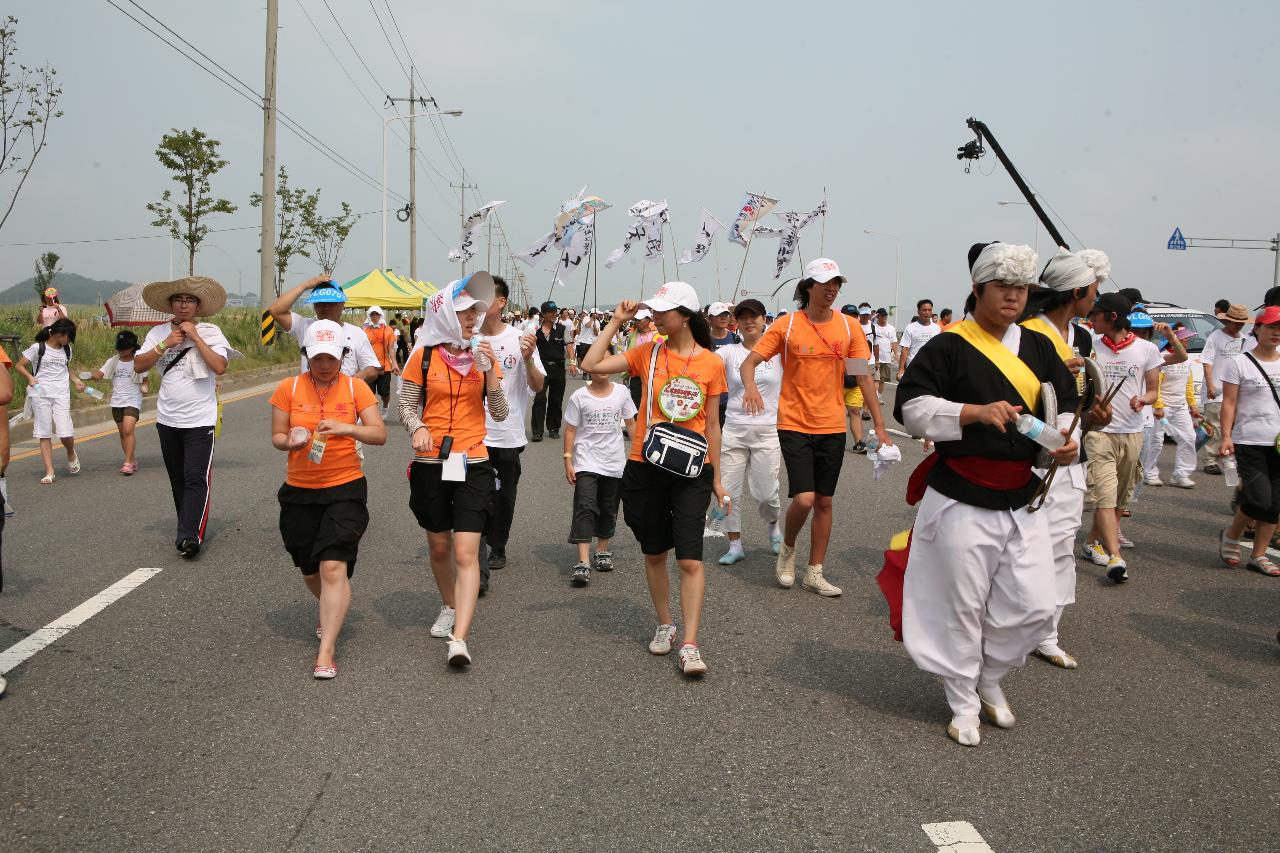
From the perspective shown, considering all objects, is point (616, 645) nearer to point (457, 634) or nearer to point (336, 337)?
point (457, 634)

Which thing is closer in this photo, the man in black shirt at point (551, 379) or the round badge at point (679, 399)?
the round badge at point (679, 399)

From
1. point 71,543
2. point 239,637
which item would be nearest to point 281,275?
point 71,543

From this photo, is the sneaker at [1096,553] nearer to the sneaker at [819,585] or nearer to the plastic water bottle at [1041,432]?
the sneaker at [819,585]

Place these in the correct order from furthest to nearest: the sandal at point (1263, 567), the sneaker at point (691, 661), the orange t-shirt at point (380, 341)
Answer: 1. the orange t-shirt at point (380, 341)
2. the sandal at point (1263, 567)
3. the sneaker at point (691, 661)

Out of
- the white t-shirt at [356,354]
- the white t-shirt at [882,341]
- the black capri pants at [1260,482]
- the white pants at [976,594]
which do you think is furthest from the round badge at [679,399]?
the white t-shirt at [882,341]

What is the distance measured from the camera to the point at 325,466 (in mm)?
5102

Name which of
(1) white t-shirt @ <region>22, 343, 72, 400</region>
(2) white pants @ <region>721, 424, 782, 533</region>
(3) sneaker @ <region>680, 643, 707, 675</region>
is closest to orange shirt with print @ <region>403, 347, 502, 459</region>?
(3) sneaker @ <region>680, 643, 707, 675</region>

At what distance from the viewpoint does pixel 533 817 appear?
3.45 meters

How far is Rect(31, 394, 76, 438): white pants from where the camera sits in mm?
10766

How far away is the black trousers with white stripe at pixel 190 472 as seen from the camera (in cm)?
716

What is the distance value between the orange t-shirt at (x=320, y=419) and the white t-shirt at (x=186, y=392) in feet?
8.65

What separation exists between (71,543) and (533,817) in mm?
5678

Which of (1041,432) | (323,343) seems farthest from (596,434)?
(1041,432)

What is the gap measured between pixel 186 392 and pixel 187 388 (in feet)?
0.11
